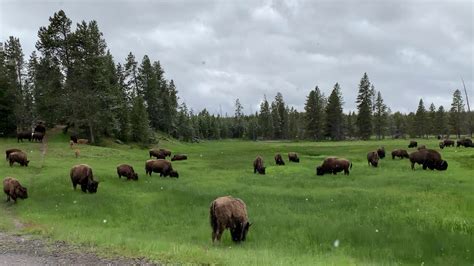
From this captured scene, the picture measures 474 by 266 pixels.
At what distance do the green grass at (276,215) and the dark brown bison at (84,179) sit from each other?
21.0 inches

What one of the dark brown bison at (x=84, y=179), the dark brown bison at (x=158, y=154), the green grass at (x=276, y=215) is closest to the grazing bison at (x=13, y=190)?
the green grass at (x=276, y=215)

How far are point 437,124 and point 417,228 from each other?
13417 cm

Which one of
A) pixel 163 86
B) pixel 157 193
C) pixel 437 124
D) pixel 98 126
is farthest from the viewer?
pixel 437 124

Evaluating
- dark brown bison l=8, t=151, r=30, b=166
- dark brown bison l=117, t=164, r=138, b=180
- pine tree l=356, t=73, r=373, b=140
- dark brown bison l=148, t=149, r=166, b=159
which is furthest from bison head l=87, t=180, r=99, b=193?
pine tree l=356, t=73, r=373, b=140

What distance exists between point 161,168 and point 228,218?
20.5 meters

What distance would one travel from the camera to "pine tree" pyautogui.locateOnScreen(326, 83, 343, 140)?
4872 inches

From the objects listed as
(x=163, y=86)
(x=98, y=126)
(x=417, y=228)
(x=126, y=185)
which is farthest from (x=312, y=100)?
(x=417, y=228)

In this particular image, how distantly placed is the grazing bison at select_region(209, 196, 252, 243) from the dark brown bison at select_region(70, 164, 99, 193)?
14332 millimetres

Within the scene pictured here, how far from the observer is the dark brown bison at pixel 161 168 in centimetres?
3619

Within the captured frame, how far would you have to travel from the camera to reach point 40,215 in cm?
2231

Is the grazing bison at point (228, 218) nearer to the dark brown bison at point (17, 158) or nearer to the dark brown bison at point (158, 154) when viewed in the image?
the dark brown bison at point (17, 158)

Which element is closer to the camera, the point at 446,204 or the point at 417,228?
the point at 417,228

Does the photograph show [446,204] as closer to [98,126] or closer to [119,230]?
[119,230]

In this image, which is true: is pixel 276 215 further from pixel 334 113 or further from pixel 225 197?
pixel 334 113
